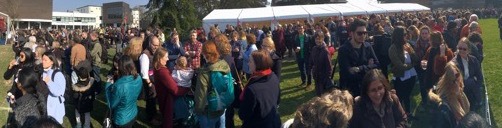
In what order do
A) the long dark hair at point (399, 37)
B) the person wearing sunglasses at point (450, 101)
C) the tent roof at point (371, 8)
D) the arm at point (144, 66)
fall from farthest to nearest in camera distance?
the tent roof at point (371, 8) → the arm at point (144, 66) → the long dark hair at point (399, 37) → the person wearing sunglasses at point (450, 101)

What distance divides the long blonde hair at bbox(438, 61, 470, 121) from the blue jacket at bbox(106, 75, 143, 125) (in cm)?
340

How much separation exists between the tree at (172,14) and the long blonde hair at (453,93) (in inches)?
913

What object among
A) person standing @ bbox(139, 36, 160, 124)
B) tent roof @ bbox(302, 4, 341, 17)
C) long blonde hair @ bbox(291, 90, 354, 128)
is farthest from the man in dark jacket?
tent roof @ bbox(302, 4, 341, 17)

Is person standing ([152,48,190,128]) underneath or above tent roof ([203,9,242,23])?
underneath

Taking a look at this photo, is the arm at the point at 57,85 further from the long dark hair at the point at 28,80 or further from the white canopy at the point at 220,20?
the white canopy at the point at 220,20

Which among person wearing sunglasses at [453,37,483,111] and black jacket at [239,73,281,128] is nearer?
black jacket at [239,73,281,128]

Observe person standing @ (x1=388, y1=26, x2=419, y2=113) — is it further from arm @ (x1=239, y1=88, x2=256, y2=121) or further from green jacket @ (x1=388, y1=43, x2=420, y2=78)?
arm @ (x1=239, y1=88, x2=256, y2=121)

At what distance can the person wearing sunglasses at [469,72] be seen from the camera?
18.2 feet

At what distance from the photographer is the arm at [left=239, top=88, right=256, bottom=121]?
4.41 meters

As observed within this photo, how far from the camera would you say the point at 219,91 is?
5.27 m

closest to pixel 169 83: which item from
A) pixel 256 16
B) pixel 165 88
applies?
pixel 165 88

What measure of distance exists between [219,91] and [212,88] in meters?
0.09

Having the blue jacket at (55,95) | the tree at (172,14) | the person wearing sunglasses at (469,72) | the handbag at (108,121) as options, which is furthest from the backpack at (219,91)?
the tree at (172,14)

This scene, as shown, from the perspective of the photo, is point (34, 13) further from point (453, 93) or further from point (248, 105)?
point (453, 93)
